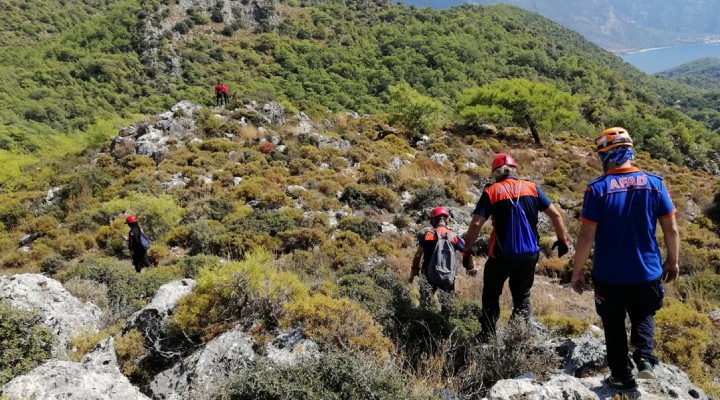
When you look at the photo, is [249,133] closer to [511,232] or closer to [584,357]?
[511,232]

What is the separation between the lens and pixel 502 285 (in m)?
3.77

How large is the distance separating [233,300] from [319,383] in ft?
5.55

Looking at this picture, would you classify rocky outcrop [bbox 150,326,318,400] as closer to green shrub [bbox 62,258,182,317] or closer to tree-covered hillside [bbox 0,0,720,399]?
tree-covered hillside [bbox 0,0,720,399]

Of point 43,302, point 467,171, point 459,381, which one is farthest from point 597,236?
point 467,171

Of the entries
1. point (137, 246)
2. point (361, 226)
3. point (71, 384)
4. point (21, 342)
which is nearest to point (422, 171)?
point (361, 226)

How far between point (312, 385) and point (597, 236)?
2231mm

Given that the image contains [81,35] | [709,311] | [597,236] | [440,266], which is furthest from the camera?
[81,35]

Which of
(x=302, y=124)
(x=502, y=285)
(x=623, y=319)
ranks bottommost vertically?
(x=302, y=124)

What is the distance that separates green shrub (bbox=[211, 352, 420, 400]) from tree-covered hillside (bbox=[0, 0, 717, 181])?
44293 mm

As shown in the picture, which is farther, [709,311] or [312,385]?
[709,311]

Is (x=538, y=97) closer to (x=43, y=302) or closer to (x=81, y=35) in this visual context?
(x=43, y=302)

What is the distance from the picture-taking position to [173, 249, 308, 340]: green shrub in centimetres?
401

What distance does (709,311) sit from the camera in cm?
577

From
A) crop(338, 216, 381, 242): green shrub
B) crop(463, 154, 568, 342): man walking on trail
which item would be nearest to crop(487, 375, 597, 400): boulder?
crop(463, 154, 568, 342): man walking on trail
